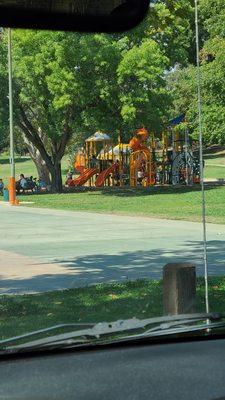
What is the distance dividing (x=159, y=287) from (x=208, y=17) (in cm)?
2278

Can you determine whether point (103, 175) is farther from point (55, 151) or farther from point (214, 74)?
point (214, 74)

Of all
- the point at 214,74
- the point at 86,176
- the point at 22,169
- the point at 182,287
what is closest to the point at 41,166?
the point at 86,176

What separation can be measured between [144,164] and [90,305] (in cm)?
3539

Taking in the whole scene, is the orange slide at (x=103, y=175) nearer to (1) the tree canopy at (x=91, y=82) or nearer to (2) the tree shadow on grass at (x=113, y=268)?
(1) the tree canopy at (x=91, y=82)

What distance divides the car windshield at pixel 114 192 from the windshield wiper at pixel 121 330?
0.01m

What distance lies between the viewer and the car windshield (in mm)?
6941

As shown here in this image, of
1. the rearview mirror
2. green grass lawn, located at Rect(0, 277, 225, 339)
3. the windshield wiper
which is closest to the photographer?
the rearview mirror

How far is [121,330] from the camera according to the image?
2840 mm

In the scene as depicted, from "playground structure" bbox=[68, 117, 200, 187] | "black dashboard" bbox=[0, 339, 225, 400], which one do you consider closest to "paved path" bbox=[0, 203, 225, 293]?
A: "black dashboard" bbox=[0, 339, 225, 400]

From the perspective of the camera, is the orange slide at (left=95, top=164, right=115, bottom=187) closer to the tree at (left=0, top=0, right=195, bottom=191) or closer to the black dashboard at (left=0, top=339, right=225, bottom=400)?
the tree at (left=0, top=0, right=195, bottom=191)

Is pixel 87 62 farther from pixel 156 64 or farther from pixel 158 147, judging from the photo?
pixel 158 147

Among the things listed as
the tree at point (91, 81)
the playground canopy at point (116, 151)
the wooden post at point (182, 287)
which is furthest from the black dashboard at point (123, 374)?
the playground canopy at point (116, 151)

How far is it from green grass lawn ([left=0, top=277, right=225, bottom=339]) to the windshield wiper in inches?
136

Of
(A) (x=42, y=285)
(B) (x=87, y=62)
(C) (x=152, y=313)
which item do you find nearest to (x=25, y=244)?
(A) (x=42, y=285)
